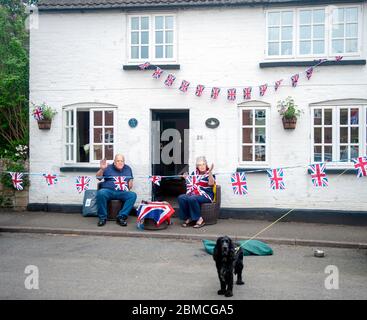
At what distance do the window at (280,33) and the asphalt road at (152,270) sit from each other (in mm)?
4889

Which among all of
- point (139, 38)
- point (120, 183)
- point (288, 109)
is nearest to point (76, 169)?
point (120, 183)

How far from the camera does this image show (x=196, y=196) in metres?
9.72

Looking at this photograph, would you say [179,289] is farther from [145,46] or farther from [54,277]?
[145,46]

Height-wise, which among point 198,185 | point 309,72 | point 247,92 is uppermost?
point 309,72

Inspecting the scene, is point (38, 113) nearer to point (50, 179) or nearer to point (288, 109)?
point (50, 179)

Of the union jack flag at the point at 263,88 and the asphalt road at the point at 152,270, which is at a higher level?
the union jack flag at the point at 263,88

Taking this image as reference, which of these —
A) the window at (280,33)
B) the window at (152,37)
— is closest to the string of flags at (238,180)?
the window at (280,33)

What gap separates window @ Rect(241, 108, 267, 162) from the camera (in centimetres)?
1064

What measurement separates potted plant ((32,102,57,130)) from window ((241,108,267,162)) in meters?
4.88

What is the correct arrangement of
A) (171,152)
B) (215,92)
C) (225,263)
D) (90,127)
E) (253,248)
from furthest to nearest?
(171,152) → (90,127) → (215,92) → (253,248) → (225,263)

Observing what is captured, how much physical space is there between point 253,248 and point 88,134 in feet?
19.0

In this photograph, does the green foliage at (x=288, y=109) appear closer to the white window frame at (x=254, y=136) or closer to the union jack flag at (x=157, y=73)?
the white window frame at (x=254, y=136)

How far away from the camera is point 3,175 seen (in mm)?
11406

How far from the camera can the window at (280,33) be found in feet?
34.7
